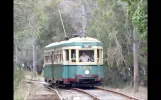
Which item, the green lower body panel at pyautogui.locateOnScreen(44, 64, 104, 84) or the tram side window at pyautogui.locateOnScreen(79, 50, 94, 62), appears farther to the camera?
the tram side window at pyautogui.locateOnScreen(79, 50, 94, 62)

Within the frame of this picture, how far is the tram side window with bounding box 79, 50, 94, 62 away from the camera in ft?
69.7

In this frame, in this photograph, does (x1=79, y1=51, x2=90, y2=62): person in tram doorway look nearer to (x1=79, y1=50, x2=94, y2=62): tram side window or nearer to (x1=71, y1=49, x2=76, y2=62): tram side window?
(x1=79, y1=50, x2=94, y2=62): tram side window

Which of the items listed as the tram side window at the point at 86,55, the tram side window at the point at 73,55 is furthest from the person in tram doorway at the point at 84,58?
the tram side window at the point at 73,55

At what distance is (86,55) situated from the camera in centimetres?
2147

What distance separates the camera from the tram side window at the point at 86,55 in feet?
69.7

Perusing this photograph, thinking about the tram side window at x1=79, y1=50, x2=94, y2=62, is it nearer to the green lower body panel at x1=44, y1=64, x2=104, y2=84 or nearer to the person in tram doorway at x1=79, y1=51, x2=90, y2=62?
the person in tram doorway at x1=79, y1=51, x2=90, y2=62

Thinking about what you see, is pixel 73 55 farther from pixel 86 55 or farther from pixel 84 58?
pixel 86 55

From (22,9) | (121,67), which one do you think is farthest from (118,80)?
(22,9)

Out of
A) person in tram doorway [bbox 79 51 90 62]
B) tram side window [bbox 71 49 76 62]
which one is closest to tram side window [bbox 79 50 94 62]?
person in tram doorway [bbox 79 51 90 62]

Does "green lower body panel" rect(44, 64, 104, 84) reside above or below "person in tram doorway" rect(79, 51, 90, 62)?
below

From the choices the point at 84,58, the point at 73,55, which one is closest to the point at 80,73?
the point at 84,58
